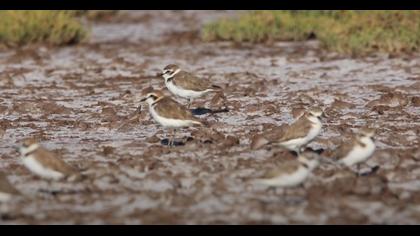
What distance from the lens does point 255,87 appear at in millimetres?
17547

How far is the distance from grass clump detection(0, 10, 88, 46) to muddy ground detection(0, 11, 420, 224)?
1.36ft

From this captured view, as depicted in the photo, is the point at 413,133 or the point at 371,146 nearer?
the point at 371,146

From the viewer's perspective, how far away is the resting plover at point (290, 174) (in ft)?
32.0

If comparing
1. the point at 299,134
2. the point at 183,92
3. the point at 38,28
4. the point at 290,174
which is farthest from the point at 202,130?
the point at 38,28

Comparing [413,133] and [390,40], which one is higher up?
[390,40]

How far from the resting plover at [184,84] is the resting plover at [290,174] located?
5.02 m

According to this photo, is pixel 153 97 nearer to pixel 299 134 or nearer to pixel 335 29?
pixel 299 134

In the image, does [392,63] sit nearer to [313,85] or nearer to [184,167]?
[313,85]
